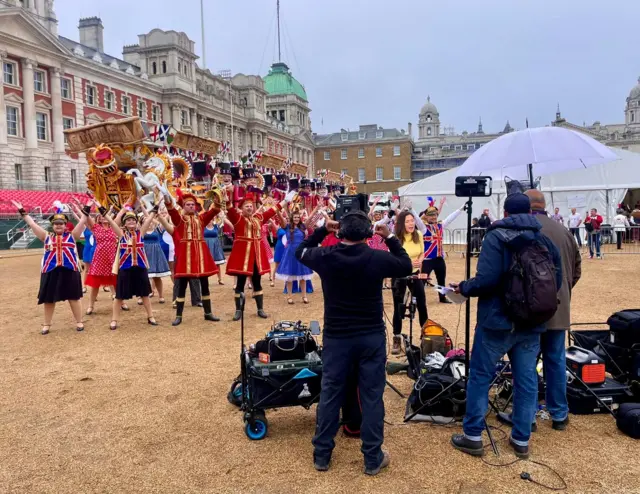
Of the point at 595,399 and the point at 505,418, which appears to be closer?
the point at 505,418

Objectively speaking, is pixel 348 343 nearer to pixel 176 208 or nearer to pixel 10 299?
pixel 176 208

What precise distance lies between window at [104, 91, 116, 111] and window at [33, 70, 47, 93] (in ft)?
19.6

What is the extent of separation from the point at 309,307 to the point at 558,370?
5830 mm

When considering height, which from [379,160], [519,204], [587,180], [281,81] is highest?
[281,81]

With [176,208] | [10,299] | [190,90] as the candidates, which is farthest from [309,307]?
[190,90]

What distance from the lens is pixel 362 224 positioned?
138 inches

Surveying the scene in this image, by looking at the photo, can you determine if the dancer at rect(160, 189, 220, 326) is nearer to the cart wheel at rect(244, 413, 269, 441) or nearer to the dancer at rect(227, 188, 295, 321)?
the dancer at rect(227, 188, 295, 321)

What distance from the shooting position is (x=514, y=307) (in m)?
3.52

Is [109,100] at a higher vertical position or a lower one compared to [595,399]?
higher

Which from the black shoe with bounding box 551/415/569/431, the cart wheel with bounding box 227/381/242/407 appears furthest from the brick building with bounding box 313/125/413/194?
the black shoe with bounding box 551/415/569/431

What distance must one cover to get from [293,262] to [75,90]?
121ft

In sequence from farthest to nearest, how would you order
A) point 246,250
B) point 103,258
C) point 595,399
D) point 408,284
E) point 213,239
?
1. point 213,239
2. point 103,258
3. point 246,250
4. point 408,284
5. point 595,399

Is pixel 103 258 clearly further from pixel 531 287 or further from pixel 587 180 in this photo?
pixel 587 180

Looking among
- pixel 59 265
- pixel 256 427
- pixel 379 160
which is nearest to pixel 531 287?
pixel 256 427
